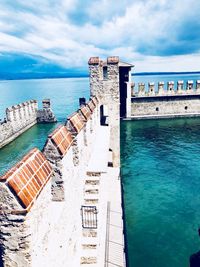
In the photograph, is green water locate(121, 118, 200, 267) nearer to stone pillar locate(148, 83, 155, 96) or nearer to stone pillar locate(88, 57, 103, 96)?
stone pillar locate(88, 57, 103, 96)

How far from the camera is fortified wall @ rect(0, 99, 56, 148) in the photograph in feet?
67.5

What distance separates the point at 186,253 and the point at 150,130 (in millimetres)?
19977

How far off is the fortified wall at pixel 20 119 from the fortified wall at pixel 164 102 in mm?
12709

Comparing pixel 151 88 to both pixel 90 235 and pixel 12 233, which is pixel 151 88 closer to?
pixel 90 235

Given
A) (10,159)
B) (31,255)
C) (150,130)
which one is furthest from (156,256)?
(150,130)

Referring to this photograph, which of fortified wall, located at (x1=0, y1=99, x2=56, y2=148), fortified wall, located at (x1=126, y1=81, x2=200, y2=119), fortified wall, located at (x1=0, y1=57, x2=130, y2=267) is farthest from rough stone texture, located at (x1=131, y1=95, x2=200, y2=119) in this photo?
fortified wall, located at (x1=0, y1=57, x2=130, y2=267)

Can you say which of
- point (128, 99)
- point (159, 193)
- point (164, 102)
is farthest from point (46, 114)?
point (164, 102)

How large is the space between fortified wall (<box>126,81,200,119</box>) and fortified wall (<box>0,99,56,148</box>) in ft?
41.7

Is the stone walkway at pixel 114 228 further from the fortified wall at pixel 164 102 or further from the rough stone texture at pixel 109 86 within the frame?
the fortified wall at pixel 164 102

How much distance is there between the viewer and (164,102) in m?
35.2

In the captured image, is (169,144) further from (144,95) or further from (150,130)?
(144,95)

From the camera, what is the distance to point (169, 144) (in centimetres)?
2336

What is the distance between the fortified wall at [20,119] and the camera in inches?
810

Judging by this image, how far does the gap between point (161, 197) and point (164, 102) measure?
23.7 meters
